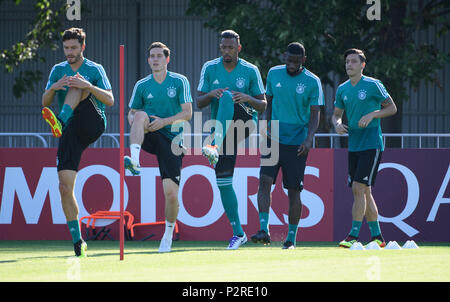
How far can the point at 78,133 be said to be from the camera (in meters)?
8.08

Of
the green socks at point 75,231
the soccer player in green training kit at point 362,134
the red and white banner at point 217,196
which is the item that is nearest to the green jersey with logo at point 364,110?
the soccer player in green training kit at point 362,134

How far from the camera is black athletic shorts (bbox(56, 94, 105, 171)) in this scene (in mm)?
7988

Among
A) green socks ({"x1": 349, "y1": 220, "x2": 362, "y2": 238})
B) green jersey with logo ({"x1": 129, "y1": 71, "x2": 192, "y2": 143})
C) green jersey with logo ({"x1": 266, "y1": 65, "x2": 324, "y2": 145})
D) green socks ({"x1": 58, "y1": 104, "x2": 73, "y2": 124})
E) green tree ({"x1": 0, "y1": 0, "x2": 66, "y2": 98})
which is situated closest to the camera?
green socks ({"x1": 58, "y1": 104, "x2": 73, "y2": 124})

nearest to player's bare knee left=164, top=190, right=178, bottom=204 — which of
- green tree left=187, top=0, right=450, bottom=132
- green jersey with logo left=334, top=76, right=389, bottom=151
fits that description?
green jersey with logo left=334, top=76, right=389, bottom=151

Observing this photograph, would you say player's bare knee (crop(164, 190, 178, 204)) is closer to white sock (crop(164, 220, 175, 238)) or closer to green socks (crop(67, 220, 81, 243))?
white sock (crop(164, 220, 175, 238))

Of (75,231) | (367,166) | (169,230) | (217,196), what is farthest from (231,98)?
(217,196)

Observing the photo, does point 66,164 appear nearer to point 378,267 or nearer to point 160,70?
point 160,70

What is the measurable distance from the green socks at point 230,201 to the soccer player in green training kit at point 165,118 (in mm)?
586

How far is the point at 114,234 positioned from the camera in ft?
38.8

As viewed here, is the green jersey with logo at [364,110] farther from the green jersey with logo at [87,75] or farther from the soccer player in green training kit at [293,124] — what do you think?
the green jersey with logo at [87,75]

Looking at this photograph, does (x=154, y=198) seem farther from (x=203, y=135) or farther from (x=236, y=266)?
(x=236, y=266)

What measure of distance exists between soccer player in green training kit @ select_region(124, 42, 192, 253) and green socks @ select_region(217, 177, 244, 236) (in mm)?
586
